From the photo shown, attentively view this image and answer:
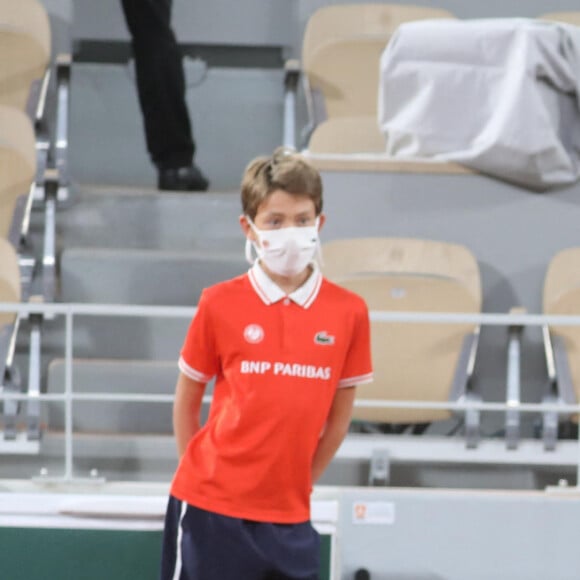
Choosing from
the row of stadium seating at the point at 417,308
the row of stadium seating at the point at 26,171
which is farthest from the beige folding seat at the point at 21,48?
the row of stadium seating at the point at 417,308

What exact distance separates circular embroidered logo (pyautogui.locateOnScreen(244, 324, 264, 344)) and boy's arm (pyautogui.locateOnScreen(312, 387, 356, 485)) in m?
0.19

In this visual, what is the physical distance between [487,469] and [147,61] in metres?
1.91

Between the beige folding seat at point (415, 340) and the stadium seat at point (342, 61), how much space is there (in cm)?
118

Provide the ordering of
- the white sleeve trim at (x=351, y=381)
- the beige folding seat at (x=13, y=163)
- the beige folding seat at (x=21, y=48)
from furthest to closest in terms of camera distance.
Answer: the beige folding seat at (x=21, y=48)
the beige folding seat at (x=13, y=163)
the white sleeve trim at (x=351, y=381)

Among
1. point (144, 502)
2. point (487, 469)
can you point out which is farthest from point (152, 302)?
point (144, 502)

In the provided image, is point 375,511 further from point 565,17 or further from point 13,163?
point 565,17

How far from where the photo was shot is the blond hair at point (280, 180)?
7.28 ft

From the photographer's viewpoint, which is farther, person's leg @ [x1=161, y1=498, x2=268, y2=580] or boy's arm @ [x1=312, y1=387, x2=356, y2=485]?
boy's arm @ [x1=312, y1=387, x2=356, y2=485]

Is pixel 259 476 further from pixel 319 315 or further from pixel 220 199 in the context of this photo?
pixel 220 199

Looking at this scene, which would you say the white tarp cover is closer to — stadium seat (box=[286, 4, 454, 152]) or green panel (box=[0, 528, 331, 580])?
stadium seat (box=[286, 4, 454, 152])

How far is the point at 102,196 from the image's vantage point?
4770 mm

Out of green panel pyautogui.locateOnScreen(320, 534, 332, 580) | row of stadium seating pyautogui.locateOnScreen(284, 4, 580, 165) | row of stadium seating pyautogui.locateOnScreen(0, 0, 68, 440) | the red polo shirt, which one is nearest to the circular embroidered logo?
the red polo shirt

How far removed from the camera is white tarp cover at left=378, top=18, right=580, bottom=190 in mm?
3967

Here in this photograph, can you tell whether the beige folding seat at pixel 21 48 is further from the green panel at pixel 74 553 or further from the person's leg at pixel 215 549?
the person's leg at pixel 215 549
